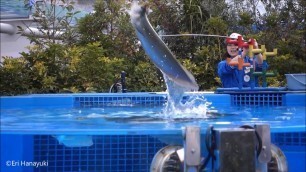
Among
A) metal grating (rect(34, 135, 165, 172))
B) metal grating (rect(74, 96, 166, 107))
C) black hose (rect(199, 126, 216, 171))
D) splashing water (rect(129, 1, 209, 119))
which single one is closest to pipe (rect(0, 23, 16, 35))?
metal grating (rect(74, 96, 166, 107))

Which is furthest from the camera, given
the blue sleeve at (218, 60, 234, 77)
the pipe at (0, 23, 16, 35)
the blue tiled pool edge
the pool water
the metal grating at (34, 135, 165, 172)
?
the pipe at (0, 23, 16, 35)

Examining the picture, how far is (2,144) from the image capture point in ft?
11.7

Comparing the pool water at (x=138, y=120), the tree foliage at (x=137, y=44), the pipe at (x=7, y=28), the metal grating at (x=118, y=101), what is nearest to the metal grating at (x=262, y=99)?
the pool water at (x=138, y=120)

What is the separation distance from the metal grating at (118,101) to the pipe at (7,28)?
17.9 ft

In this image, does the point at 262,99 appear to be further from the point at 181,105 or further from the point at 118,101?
the point at 118,101

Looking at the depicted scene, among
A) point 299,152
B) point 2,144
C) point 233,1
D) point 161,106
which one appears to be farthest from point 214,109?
point 233,1

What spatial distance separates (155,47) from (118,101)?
197 cm

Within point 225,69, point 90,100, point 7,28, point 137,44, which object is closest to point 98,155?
point 90,100

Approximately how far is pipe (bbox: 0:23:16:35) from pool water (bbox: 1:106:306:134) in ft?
19.1

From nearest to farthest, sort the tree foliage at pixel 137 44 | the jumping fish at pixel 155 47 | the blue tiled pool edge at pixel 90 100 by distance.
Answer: the jumping fish at pixel 155 47 < the blue tiled pool edge at pixel 90 100 < the tree foliage at pixel 137 44

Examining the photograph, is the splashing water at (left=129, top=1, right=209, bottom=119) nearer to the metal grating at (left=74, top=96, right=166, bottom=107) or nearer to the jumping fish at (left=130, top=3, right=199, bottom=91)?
the jumping fish at (left=130, top=3, right=199, bottom=91)

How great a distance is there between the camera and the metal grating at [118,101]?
6258mm

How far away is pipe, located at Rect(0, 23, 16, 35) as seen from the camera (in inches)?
442

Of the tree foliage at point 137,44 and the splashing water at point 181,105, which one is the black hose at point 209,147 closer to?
the splashing water at point 181,105
